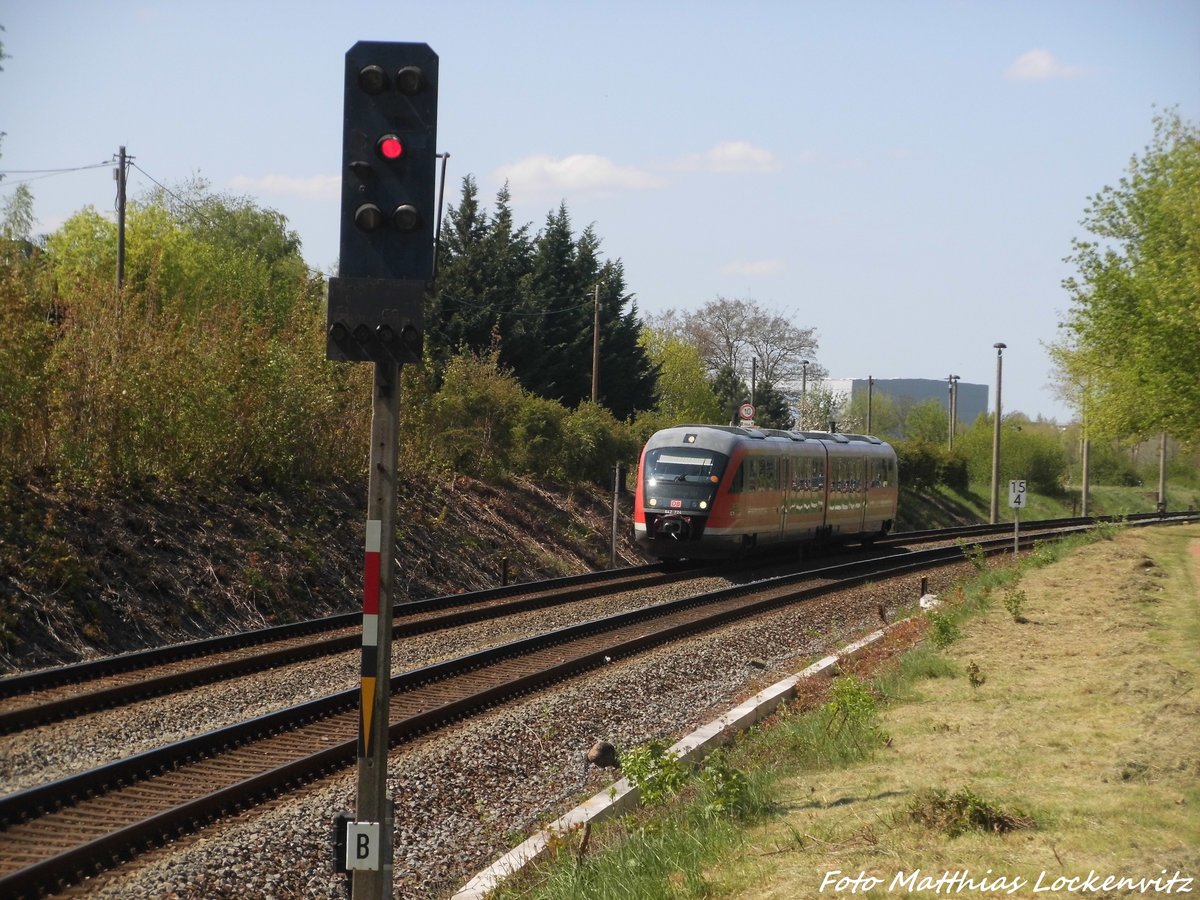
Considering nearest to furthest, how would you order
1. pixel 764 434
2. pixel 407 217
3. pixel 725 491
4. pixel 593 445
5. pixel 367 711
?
pixel 407 217 < pixel 367 711 < pixel 725 491 < pixel 764 434 < pixel 593 445

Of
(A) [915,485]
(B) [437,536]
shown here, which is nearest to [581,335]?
(A) [915,485]

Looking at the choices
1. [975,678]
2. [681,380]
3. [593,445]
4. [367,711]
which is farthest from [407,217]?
[681,380]

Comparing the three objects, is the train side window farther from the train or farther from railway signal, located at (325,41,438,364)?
railway signal, located at (325,41,438,364)

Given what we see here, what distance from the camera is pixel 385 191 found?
625cm

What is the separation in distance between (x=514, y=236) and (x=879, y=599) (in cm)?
3685

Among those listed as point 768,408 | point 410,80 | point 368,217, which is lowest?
point 768,408

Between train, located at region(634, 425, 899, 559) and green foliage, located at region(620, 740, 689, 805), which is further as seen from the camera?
train, located at region(634, 425, 899, 559)

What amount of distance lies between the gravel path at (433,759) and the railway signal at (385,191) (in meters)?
3.34

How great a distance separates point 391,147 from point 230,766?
5449mm

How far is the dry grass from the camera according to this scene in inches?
Result: 245

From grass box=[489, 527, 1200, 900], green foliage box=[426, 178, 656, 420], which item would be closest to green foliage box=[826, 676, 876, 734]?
grass box=[489, 527, 1200, 900]

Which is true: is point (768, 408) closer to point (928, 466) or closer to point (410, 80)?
point (928, 466)

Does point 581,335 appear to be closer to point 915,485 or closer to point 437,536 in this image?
point 915,485

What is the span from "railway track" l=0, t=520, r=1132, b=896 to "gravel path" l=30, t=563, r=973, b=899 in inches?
7.8
